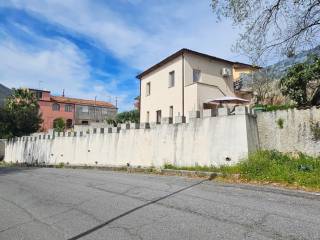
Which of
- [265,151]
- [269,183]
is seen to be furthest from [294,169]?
[265,151]

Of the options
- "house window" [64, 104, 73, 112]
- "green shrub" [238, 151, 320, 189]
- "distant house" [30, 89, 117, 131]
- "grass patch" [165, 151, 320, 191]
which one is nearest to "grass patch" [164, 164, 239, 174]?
"grass patch" [165, 151, 320, 191]

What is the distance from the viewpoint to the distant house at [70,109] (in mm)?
60750

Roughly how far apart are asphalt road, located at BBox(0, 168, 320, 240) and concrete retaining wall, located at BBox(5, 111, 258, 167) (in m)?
3.67

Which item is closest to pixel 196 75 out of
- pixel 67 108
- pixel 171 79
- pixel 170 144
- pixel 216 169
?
pixel 171 79

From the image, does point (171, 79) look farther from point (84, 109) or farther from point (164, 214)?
point (84, 109)

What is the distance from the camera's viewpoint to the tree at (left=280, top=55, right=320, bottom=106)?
42.4ft

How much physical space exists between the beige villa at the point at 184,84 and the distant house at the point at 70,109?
3380 centimetres

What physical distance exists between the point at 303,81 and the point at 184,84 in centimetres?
1304

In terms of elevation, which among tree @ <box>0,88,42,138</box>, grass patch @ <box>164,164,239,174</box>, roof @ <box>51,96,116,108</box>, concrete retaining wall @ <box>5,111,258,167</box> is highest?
roof @ <box>51,96,116,108</box>

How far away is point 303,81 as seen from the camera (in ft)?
42.9

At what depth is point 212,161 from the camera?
13.5m

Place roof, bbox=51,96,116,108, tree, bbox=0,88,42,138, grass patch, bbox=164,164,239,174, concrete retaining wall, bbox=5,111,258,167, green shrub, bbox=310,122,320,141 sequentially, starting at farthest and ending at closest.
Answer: roof, bbox=51,96,116,108, tree, bbox=0,88,42,138, concrete retaining wall, bbox=5,111,258,167, grass patch, bbox=164,164,239,174, green shrub, bbox=310,122,320,141

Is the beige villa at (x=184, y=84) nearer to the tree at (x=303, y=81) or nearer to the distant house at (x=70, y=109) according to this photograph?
the tree at (x=303, y=81)

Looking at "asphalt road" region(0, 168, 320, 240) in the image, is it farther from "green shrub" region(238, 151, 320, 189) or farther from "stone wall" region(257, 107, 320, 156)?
"stone wall" region(257, 107, 320, 156)
